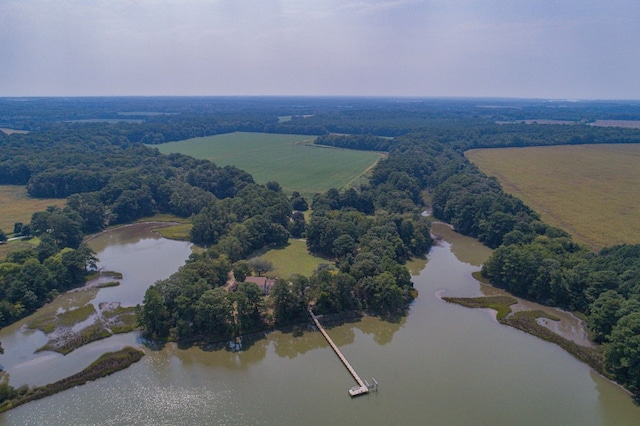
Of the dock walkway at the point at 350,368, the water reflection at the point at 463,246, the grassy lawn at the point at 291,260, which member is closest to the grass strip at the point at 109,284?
the grassy lawn at the point at 291,260

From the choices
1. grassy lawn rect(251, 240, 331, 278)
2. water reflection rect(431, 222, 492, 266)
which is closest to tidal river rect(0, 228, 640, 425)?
grassy lawn rect(251, 240, 331, 278)

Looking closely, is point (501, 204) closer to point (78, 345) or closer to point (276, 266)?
point (276, 266)

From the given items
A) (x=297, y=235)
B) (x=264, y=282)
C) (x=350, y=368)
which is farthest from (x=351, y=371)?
(x=297, y=235)

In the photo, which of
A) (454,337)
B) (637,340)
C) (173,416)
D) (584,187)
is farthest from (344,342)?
(584,187)

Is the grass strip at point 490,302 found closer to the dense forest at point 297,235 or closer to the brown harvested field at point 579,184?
the dense forest at point 297,235

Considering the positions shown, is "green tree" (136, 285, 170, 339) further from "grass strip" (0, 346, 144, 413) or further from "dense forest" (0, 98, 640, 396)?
"grass strip" (0, 346, 144, 413)
